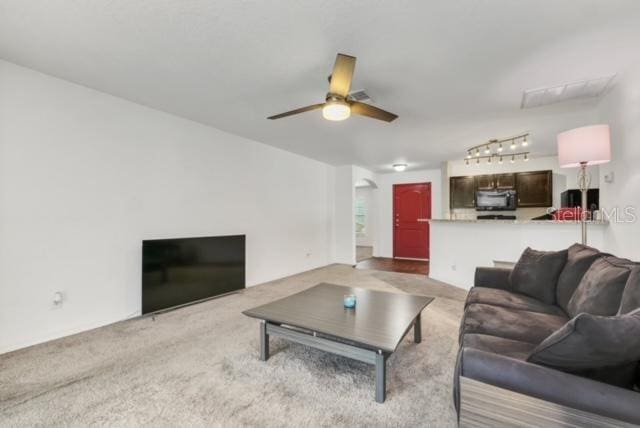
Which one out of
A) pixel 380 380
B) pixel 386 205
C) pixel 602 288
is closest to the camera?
pixel 602 288

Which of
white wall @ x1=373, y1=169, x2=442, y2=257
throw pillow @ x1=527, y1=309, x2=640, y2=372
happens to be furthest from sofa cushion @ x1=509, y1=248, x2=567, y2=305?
white wall @ x1=373, y1=169, x2=442, y2=257

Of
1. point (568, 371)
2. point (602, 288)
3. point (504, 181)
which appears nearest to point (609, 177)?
point (602, 288)

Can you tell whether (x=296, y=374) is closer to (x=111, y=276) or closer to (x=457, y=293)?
(x=111, y=276)

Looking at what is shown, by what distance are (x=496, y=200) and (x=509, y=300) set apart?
178 inches

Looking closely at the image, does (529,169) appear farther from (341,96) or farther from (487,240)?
(341,96)

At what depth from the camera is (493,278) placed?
2.85 m

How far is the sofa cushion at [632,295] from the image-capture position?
1.34m

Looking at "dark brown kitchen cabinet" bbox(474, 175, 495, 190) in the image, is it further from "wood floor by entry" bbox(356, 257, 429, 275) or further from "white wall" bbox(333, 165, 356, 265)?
"white wall" bbox(333, 165, 356, 265)

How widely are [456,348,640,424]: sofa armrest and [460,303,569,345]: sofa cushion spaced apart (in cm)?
61

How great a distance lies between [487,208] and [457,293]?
2.87 meters

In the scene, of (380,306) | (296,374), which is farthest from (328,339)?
(380,306)

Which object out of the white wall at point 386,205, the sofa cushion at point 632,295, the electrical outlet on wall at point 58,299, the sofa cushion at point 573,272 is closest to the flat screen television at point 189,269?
the electrical outlet on wall at point 58,299

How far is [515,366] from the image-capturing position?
1.19 meters

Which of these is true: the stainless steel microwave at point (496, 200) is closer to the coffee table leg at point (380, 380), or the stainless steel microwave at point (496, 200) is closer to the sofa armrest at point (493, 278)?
the sofa armrest at point (493, 278)
